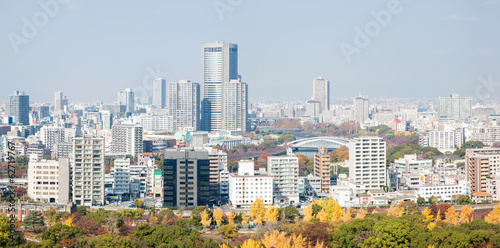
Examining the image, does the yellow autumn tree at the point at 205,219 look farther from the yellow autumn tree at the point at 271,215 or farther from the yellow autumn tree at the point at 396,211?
the yellow autumn tree at the point at 396,211

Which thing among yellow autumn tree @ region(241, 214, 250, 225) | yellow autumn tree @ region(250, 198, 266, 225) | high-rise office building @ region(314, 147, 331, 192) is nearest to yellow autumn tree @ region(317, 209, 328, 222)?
yellow autumn tree @ region(250, 198, 266, 225)


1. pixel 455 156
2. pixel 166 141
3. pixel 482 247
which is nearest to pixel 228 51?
pixel 166 141

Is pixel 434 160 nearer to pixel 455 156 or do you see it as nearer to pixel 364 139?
pixel 455 156

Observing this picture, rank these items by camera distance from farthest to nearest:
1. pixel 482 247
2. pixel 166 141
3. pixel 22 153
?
pixel 166 141, pixel 22 153, pixel 482 247

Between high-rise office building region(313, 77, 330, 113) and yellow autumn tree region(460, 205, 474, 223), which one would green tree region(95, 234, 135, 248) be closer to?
yellow autumn tree region(460, 205, 474, 223)

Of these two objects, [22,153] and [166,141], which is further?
[166,141]

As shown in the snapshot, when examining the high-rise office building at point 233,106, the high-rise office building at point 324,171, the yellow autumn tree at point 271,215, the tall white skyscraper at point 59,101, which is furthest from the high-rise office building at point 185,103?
the yellow autumn tree at point 271,215
